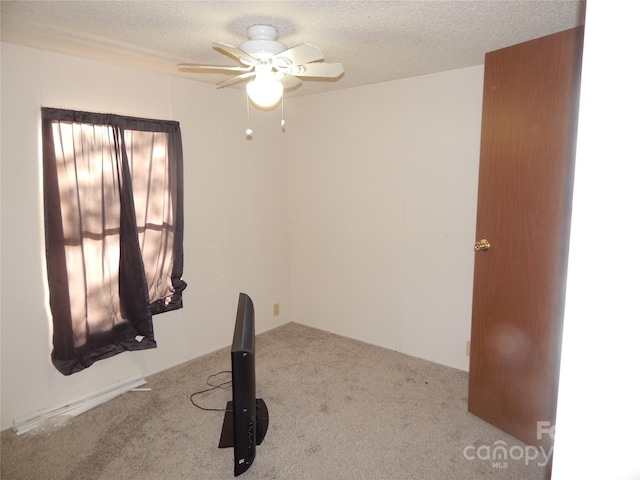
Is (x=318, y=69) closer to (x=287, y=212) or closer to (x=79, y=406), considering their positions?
(x=287, y=212)

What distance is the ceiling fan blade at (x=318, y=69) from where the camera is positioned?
6.64 ft

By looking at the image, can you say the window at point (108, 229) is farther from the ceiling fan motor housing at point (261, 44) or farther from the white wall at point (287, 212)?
the ceiling fan motor housing at point (261, 44)

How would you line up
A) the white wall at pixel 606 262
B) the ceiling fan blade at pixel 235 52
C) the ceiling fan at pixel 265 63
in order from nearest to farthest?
the white wall at pixel 606 262, the ceiling fan blade at pixel 235 52, the ceiling fan at pixel 265 63

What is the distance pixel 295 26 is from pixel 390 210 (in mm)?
1834

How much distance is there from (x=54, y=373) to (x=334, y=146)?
9.36 feet

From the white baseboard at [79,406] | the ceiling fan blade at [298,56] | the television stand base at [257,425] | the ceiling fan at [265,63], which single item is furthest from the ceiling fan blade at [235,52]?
the white baseboard at [79,406]

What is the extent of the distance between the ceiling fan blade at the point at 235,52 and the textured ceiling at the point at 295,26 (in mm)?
185

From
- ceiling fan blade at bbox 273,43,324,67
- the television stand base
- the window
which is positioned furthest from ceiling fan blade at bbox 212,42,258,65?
the television stand base

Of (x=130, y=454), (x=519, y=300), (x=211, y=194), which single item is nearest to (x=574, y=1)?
(x=519, y=300)

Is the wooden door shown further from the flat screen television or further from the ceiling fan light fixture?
the flat screen television

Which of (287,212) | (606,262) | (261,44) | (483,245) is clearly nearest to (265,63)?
(261,44)

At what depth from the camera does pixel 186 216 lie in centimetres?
331

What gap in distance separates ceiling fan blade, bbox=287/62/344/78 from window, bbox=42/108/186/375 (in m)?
1.45

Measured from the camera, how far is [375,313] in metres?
3.74
